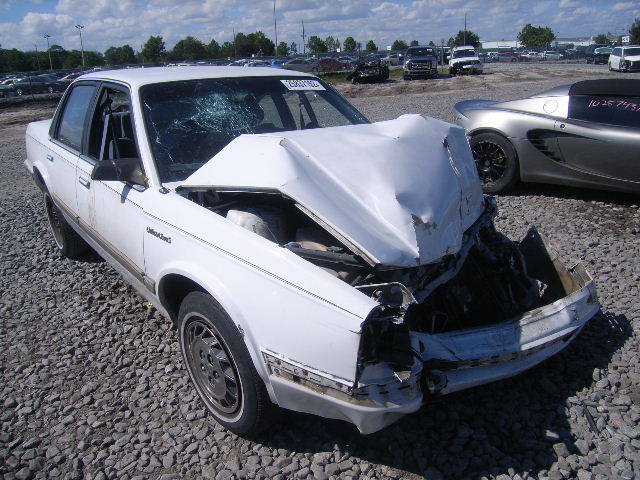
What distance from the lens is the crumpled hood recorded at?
7.75 feet

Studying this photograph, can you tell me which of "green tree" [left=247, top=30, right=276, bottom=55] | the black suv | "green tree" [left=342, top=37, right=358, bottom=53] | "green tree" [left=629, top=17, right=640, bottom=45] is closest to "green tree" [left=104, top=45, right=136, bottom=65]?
"green tree" [left=247, top=30, right=276, bottom=55]

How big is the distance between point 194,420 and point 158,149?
1.60 meters

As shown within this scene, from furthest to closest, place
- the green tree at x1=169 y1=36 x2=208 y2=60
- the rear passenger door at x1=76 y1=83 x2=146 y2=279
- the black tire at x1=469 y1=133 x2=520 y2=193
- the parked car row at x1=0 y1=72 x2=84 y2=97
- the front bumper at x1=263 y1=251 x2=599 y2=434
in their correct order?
the green tree at x1=169 y1=36 x2=208 y2=60 → the parked car row at x1=0 y1=72 x2=84 y2=97 → the black tire at x1=469 y1=133 x2=520 y2=193 → the rear passenger door at x1=76 y1=83 x2=146 y2=279 → the front bumper at x1=263 y1=251 x2=599 y2=434

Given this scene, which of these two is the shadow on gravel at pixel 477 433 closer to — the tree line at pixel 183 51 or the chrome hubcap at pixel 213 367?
the chrome hubcap at pixel 213 367

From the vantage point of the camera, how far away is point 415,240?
7.76 feet

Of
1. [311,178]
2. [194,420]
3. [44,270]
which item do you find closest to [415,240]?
[311,178]

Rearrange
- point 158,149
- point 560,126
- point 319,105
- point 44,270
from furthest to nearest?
point 560,126 < point 44,270 < point 319,105 < point 158,149

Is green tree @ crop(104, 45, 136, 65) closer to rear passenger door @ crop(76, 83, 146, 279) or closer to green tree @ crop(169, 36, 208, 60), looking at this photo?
green tree @ crop(169, 36, 208, 60)

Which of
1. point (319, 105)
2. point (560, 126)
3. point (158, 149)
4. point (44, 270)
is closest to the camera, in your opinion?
point (158, 149)

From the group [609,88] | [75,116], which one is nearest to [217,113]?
[75,116]

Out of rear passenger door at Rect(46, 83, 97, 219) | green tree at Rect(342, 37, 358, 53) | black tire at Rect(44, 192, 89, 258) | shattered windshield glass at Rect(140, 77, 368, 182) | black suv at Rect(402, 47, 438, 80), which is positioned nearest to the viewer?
shattered windshield glass at Rect(140, 77, 368, 182)

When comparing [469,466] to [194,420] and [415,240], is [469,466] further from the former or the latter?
[194,420]

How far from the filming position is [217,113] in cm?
344

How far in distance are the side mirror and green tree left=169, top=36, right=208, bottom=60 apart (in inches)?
3134
